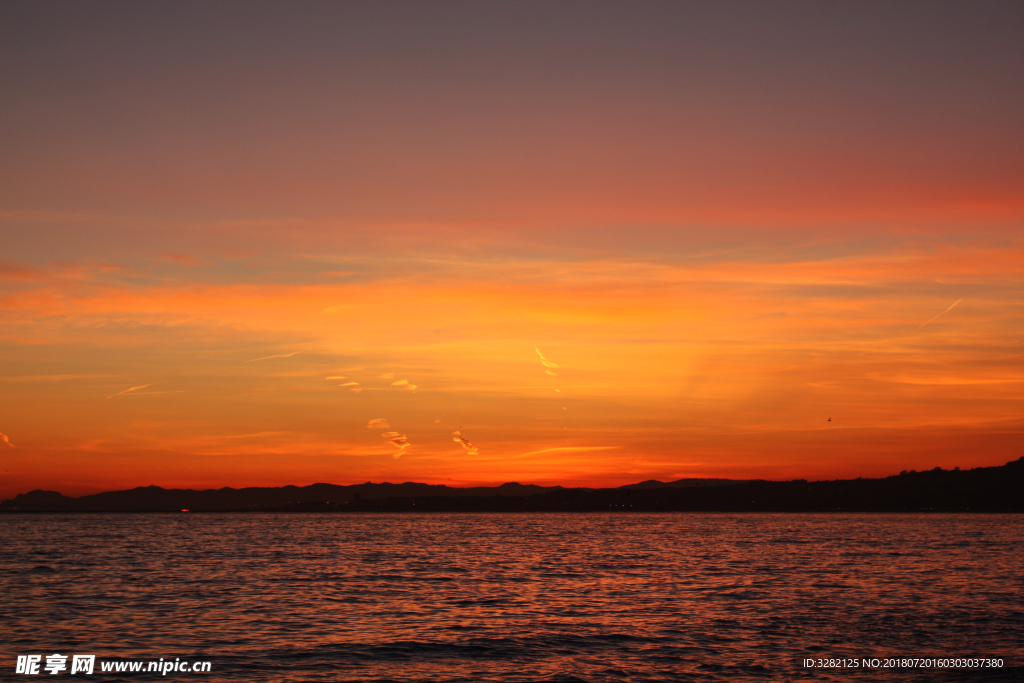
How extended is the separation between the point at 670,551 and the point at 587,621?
68283 mm

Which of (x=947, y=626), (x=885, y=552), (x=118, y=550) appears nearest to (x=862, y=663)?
(x=947, y=626)

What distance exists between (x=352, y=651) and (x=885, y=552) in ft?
274

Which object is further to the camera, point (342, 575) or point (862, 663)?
point (342, 575)

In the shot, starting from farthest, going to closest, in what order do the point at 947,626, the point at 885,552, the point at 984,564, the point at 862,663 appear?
the point at 885,552 → the point at 984,564 → the point at 947,626 → the point at 862,663

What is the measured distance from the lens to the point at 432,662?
34.0 m

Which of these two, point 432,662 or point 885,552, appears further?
point 885,552

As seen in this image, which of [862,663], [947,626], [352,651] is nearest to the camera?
[862,663]

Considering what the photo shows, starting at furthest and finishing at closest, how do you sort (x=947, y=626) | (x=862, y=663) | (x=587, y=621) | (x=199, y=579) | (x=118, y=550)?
(x=118, y=550)
(x=199, y=579)
(x=587, y=621)
(x=947, y=626)
(x=862, y=663)

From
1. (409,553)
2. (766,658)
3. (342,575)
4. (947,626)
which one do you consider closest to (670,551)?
(409,553)

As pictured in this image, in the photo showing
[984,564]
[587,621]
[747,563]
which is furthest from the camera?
[747,563]

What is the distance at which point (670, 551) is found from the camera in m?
109

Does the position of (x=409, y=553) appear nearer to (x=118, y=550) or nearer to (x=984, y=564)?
(x=118, y=550)

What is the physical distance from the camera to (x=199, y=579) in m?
69.8

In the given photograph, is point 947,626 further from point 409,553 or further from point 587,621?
point 409,553
